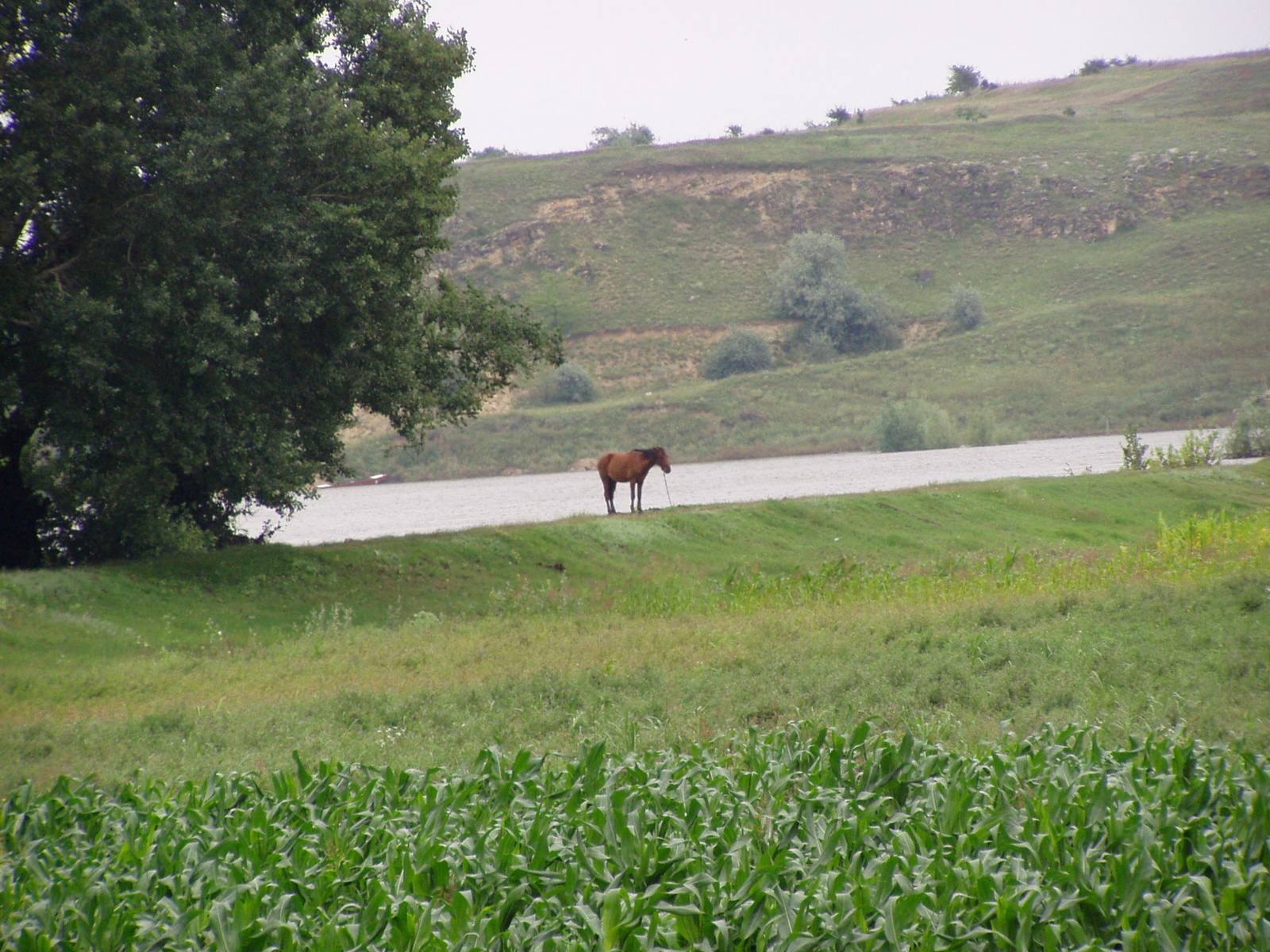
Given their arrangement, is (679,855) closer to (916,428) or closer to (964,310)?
(916,428)

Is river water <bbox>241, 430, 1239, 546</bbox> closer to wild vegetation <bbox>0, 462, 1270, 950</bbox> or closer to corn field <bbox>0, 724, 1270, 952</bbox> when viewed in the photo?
wild vegetation <bbox>0, 462, 1270, 950</bbox>

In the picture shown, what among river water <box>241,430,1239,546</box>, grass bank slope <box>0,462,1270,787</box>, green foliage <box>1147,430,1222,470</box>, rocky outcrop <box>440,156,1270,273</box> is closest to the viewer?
grass bank slope <box>0,462,1270,787</box>

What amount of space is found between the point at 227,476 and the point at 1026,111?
151 m

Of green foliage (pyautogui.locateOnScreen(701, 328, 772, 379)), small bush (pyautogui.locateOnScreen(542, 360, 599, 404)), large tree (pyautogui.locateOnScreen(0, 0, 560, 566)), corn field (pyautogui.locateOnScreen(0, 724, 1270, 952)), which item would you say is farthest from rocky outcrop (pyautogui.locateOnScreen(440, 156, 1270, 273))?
corn field (pyautogui.locateOnScreen(0, 724, 1270, 952))

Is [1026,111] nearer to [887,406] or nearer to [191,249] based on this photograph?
[887,406]

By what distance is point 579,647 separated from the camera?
514 inches

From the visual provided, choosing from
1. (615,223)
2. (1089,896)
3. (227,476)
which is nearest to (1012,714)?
(1089,896)

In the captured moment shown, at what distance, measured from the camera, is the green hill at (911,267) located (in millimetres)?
75062

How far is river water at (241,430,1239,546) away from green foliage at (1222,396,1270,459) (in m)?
4.86

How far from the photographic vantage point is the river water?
39.9m

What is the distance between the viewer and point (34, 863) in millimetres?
5340

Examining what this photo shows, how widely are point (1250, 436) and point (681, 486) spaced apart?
27.0 metres

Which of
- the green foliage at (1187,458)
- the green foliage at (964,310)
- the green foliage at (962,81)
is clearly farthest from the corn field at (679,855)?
the green foliage at (962,81)

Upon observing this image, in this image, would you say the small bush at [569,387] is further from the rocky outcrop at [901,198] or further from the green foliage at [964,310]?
the green foliage at [964,310]
